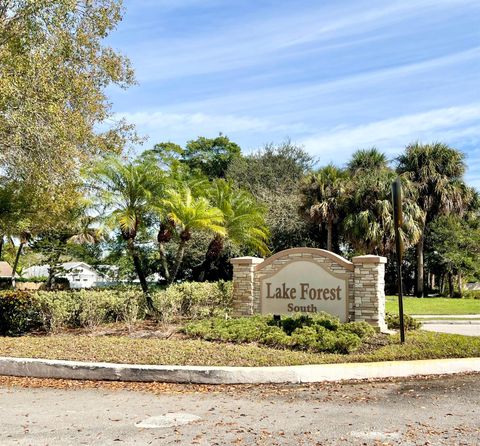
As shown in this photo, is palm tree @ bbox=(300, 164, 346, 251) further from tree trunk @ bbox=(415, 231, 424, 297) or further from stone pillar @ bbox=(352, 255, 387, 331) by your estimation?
stone pillar @ bbox=(352, 255, 387, 331)

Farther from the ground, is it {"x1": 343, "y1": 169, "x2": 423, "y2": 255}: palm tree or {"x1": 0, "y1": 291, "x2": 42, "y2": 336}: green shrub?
{"x1": 343, "y1": 169, "x2": 423, "y2": 255}: palm tree

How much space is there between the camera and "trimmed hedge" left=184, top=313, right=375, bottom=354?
930 cm

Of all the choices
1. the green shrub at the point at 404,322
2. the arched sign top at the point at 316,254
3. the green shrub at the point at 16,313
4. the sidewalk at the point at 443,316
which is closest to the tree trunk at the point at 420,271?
the sidewalk at the point at 443,316

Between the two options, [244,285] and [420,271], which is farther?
[420,271]

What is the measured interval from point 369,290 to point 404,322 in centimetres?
104

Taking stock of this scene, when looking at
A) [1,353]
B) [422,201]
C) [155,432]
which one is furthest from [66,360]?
[422,201]

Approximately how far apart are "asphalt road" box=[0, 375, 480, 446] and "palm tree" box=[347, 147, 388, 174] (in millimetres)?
28208

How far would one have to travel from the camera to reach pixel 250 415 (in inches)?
233

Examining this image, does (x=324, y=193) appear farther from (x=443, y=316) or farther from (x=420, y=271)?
(x=443, y=316)

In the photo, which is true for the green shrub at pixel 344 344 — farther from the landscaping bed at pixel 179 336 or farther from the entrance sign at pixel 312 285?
the entrance sign at pixel 312 285

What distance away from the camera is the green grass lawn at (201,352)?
329 inches

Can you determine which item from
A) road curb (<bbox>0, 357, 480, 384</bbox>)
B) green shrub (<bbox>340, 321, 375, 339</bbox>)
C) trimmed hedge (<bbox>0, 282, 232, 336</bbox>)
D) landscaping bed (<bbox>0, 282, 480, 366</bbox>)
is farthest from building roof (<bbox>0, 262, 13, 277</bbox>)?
green shrub (<bbox>340, 321, 375, 339</bbox>)

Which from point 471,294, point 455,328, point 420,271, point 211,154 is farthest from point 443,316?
point 211,154

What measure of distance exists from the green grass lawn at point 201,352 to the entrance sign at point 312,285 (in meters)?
1.91
